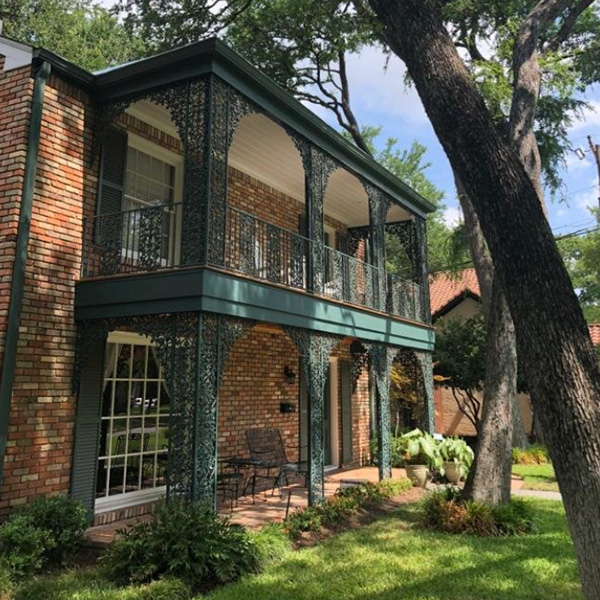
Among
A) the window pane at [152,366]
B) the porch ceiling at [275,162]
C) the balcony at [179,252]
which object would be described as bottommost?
the window pane at [152,366]

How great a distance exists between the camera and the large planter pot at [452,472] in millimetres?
10488

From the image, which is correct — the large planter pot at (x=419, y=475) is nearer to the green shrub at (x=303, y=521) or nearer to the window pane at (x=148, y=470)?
the green shrub at (x=303, y=521)

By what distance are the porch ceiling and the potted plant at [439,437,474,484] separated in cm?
517

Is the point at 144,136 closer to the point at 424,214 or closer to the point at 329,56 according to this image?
the point at 424,214

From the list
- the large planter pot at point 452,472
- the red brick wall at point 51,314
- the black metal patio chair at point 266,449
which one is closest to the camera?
the red brick wall at point 51,314

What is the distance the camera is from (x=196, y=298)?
5938mm

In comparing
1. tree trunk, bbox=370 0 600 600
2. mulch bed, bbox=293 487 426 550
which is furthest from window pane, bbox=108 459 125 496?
tree trunk, bbox=370 0 600 600

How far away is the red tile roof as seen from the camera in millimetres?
22425

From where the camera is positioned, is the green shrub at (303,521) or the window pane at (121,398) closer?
the green shrub at (303,521)

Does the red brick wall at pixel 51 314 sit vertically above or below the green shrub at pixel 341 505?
above

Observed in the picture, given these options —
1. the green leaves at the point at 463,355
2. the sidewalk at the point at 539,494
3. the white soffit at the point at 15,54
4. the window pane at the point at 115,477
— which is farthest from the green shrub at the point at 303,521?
the green leaves at the point at 463,355

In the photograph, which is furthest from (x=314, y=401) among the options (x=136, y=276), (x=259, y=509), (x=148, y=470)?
(x=136, y=276)

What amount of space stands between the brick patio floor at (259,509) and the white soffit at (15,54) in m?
5.35

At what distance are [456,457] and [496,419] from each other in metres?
2.85
